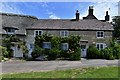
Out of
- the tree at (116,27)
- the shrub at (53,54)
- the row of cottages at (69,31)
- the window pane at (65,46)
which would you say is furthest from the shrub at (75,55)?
the tree at (116,27)

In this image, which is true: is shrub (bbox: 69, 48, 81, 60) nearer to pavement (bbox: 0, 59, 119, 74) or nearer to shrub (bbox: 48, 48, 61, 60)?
shrub (bbox: 48, 48, 61, 60)

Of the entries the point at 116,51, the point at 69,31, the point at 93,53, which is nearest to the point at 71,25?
the point at 69,31

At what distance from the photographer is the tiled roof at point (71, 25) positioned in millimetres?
47688

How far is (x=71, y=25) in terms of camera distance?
4881 cm

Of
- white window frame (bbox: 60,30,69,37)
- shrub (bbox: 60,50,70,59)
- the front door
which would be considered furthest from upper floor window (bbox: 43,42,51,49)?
the front door

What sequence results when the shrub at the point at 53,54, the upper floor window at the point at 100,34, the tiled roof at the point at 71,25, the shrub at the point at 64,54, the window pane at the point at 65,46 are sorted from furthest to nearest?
the tiled roof at the point at 71,25 → the upper floor window at the point at 100,34 → the window pane at the point at 65,46 → the shrub at the point at 64,54 → the shrub at the point at 53,54

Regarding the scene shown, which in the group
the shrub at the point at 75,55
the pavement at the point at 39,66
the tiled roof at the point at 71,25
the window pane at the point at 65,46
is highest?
the tiled roof at the point at 71,25

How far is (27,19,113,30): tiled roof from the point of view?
156 ft

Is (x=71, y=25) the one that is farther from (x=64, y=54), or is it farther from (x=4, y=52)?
(x=4, y=52)

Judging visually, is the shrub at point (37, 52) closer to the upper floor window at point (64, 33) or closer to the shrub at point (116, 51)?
the upper floor window at point (64, 33)

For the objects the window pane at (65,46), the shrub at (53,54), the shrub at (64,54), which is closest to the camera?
the shrub at (53,54)

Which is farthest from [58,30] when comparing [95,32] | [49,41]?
[95,32]

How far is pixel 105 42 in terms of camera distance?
47.4 metres

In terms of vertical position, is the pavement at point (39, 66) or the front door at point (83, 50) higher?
the front door at point (83, 50)
